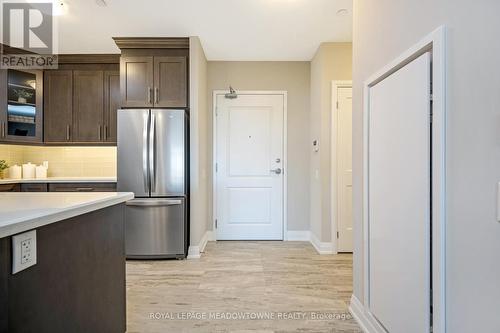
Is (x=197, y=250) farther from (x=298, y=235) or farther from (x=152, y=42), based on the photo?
(x=152, y=42)

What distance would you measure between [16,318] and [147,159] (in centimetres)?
247

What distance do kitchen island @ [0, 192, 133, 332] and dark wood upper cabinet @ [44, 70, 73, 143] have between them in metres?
2.88

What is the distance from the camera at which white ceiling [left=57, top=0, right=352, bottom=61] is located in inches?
110

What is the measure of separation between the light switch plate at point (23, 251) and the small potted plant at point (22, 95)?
12.2 ft

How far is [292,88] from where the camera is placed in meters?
4.24

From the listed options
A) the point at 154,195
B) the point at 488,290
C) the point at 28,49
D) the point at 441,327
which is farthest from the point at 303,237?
the point at 28,49

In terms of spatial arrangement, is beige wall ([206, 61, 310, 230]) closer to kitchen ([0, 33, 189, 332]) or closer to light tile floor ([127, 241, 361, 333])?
kitchen ([0, 33, 189, 332])

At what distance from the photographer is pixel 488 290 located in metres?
0.96

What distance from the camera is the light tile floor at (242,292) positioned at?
6.68ft

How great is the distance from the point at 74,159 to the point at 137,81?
1672mm

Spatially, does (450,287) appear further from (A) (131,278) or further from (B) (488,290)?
(A) (131,278)

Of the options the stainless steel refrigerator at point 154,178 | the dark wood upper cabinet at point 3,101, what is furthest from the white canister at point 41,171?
the stainless steel refrigerator at point 154,178

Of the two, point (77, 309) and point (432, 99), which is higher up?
point (432, 99)

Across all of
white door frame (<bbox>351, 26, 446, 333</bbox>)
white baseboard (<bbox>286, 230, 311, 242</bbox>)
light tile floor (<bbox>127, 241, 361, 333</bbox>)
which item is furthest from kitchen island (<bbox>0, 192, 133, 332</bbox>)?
white baseboard (<bbox>286, 230, 311, 242</bbox>)
